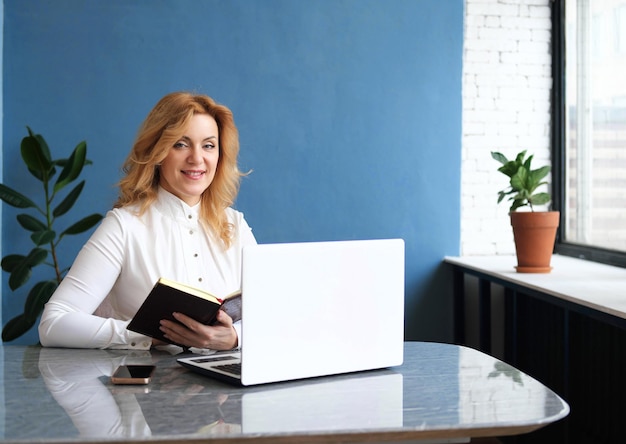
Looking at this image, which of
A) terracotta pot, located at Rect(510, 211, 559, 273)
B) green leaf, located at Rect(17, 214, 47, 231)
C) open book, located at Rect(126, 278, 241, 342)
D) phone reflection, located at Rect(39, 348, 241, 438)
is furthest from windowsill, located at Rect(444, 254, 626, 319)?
green leaf, located at Rect(17, 214, 47, 231)

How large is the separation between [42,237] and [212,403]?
237 cm

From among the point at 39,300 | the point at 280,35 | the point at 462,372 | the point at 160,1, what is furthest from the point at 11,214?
the point at 462,372

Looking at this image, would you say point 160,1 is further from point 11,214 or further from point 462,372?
point 462,372

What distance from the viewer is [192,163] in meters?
2.48

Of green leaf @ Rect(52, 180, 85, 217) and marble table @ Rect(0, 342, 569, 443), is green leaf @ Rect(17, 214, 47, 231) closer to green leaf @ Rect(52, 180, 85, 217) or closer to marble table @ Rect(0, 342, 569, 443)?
green leaf @ Rect(52, 180, 85, 217)

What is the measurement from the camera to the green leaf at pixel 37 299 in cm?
363

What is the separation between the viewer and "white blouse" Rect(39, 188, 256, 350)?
2.08 meters

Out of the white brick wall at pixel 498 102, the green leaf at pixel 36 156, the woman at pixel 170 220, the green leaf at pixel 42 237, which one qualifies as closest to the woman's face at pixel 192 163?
the woman at pixel 170 220

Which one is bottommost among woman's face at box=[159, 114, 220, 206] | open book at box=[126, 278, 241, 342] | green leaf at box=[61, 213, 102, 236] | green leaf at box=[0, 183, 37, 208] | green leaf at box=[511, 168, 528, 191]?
open book at box=[126, 278, 241, 342]

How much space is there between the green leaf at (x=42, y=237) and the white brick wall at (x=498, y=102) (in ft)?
7.44

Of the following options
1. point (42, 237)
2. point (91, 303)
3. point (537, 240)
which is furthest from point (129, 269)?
point (537, 240)

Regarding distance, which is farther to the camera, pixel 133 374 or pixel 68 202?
pixel 68 202

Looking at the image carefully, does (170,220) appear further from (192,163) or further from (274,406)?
(274,406)

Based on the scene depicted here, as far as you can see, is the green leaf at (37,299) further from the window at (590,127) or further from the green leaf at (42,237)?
the window at (590,127)
